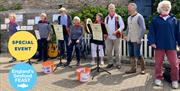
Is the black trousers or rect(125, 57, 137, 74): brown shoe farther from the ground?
the black trousers

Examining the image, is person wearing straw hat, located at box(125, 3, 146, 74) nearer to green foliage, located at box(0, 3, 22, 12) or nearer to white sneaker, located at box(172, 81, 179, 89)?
white sneaker, located at box(172, 81, 179, 89)

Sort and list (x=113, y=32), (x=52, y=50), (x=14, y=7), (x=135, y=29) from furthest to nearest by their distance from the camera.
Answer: (x=14, y=7), (x=52, y=50), (x=113, y=32), (x=135, y=29)

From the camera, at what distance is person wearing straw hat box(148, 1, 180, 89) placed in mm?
7867

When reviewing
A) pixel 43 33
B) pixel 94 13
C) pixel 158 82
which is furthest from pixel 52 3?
pixel 158 82

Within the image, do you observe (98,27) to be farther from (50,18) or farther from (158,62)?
(50,18)

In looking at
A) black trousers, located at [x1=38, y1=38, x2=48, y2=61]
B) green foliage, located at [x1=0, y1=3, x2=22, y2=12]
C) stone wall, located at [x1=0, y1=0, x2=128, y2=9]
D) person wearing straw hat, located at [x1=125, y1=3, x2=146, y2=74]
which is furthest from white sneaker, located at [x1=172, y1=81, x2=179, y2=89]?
green foliage, located at [x1=0, y1=3, x2=22, y2=12]

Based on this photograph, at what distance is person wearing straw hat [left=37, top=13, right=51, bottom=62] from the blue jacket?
4351mm

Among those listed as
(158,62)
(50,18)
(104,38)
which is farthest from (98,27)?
(50,18)

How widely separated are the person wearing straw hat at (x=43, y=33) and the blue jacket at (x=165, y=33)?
14.3ft

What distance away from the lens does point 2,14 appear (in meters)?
14.8

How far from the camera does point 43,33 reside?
11.5 metres

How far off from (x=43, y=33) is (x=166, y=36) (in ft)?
15.6

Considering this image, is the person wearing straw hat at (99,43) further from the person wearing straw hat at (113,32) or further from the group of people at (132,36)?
the person wearing straw hat at (113,32)

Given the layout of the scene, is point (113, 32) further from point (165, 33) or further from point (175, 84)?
point (175, 84)
